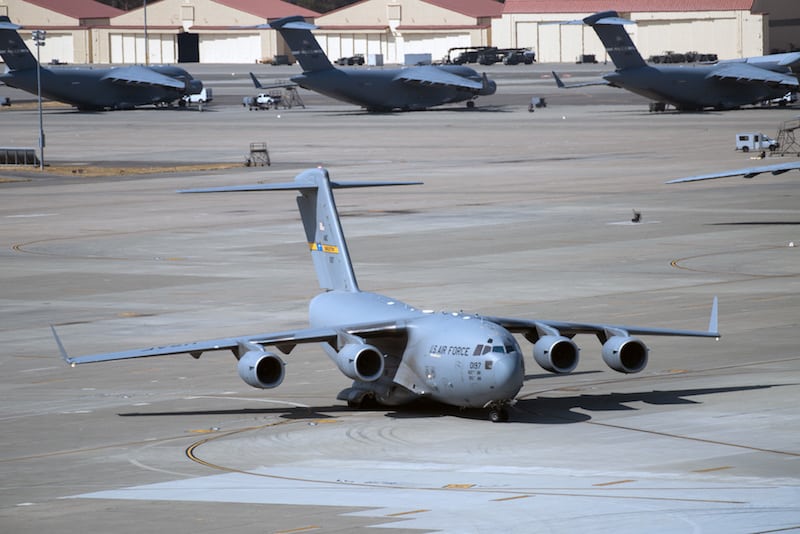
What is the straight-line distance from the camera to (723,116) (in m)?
132

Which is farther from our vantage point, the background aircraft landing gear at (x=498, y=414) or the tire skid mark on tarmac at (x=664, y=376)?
A: the background aircraft landing gear at (x=498, y=414)

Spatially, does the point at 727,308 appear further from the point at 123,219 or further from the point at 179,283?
the point at 123,219

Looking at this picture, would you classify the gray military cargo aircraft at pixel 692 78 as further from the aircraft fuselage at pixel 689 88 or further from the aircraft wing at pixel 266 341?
the aircraft wing at pixel 266 341

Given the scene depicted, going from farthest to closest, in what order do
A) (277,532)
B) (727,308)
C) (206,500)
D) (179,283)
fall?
(179,283) → (727,308) → (206,500) → (277,532)

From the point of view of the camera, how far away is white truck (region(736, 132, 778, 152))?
97.2m

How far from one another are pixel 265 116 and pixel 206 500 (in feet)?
412

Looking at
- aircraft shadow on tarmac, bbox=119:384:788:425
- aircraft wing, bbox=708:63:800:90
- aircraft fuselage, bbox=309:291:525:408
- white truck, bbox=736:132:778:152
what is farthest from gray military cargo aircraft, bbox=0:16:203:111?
aircraft fuselage, bbox=309:291:525:408

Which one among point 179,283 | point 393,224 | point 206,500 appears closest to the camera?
point 206,500

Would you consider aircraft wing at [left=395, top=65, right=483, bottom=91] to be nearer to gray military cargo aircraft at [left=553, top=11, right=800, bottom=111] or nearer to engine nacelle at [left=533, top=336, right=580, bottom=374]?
gray military cargo aircraft at [left=553, top=11, right=800, bottom=111]

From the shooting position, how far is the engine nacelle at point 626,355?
3106cm

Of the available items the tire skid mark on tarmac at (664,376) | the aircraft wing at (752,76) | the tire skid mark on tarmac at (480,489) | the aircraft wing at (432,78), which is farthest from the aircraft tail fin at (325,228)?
the aircraft wing at (432,78)

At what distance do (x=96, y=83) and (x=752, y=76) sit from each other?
63261 millimetres

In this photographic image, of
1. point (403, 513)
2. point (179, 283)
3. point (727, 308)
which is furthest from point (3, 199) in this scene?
point (403, 513)

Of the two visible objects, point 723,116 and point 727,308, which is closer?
point 727,308
